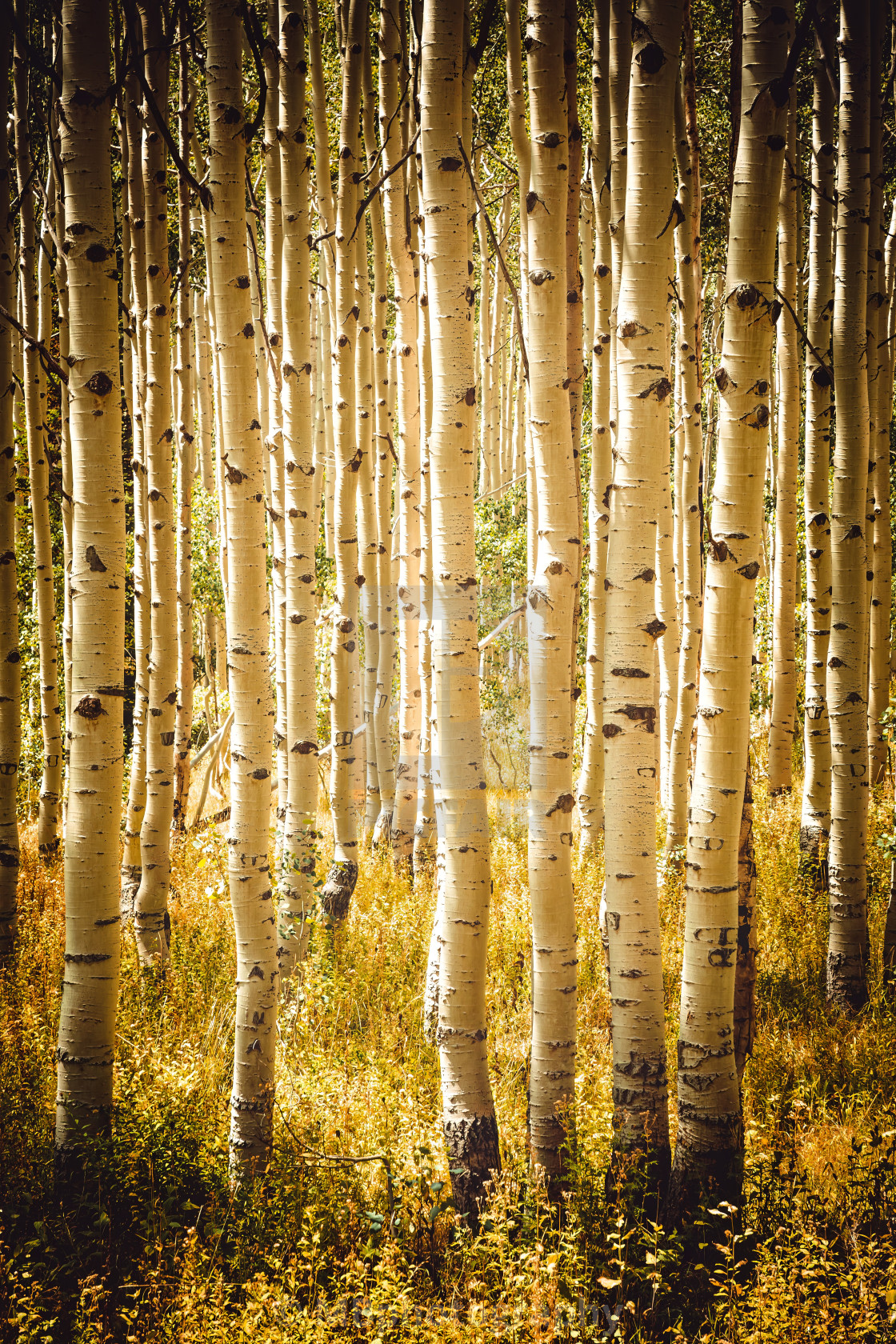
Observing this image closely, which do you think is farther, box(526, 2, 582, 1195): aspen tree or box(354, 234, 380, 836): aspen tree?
box(354, 234, 380, 836): aspen tree

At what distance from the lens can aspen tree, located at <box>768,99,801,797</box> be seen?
280 inches

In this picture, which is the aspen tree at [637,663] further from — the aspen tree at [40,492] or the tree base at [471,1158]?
the aspen tree at [40,492]

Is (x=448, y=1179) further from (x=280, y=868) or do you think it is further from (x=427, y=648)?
(x=427, y=648)

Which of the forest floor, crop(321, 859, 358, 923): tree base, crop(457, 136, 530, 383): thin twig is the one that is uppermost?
crop(457, 136, 530, 383): thin twig

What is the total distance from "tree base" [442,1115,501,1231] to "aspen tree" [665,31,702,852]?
404 cm

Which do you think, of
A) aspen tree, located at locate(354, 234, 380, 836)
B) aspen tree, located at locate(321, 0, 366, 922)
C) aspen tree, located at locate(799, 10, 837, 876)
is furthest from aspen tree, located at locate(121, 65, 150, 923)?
aspen tree, located at locate(799, 10, 837, 876)

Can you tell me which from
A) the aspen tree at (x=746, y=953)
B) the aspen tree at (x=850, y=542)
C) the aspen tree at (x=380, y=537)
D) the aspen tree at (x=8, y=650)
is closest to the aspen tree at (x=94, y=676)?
the aspen tree at (x=8, y=650)

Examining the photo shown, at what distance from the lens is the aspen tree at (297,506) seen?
163 inches

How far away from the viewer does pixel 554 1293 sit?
7.99 ft

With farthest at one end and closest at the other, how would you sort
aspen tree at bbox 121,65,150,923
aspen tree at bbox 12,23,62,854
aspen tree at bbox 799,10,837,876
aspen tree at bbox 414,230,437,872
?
aspen tree at bbox 414,230,437,872
aspen tree at bbox 12,23,62,854
aspen tree at bbox 121,65,150,923
aspen tree at bbox 799,10,837,876

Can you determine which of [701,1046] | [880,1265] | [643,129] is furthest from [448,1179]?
[643,129]

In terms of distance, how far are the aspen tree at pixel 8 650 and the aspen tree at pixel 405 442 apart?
8.86ft

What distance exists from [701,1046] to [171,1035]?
9.34 feet

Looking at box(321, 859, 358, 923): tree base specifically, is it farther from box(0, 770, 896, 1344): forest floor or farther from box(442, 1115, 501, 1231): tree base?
box(442, 1115, 501, 1231): tree base
